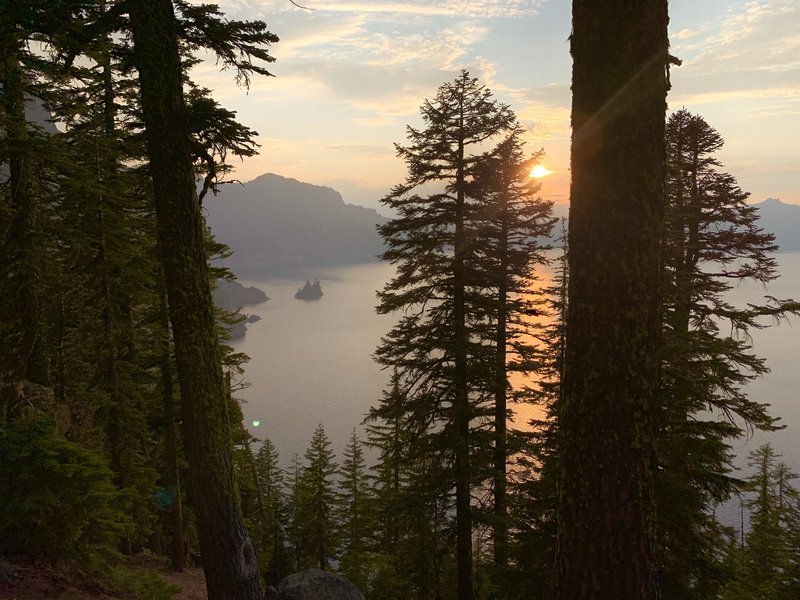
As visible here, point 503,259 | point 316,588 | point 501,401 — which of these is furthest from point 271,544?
point 503,259

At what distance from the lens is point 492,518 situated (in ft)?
38.8

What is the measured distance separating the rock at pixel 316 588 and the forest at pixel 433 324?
2.25m

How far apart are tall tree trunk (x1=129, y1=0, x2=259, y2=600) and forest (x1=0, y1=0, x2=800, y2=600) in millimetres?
28

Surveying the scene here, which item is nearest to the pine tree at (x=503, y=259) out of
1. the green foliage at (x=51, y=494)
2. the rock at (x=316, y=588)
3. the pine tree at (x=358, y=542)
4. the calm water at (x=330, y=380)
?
the rock at (x=316, y=588)

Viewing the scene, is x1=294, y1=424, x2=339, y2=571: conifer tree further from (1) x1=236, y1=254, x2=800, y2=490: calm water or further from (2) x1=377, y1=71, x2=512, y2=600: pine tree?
(1) x1=236, y1=254, x2=800, y2=490: calm water

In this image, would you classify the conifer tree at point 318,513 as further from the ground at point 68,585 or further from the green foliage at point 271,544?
the ground at point 68,585

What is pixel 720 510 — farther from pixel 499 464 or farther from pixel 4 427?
pixel 4 427

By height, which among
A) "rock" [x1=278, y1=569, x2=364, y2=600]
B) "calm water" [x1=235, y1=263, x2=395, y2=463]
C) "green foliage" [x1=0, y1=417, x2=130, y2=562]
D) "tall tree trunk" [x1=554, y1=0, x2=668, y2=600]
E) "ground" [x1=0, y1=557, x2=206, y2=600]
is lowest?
"calm water" [x1=235, y1=263, x2=395, y2=463]

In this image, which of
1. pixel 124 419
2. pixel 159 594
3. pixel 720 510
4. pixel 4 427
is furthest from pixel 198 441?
pixel 720 510

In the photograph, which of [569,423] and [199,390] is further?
[199,390]

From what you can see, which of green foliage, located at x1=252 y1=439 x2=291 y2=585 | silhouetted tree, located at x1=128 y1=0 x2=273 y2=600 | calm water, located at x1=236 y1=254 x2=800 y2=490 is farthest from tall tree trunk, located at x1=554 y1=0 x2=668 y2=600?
calm water, located at x1=236 y1=254 x2=800 y2=490

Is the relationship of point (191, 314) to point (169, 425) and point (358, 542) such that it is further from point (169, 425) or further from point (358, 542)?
point (358, 542)

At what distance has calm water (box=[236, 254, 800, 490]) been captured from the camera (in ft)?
211

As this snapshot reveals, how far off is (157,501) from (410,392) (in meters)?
9.68
